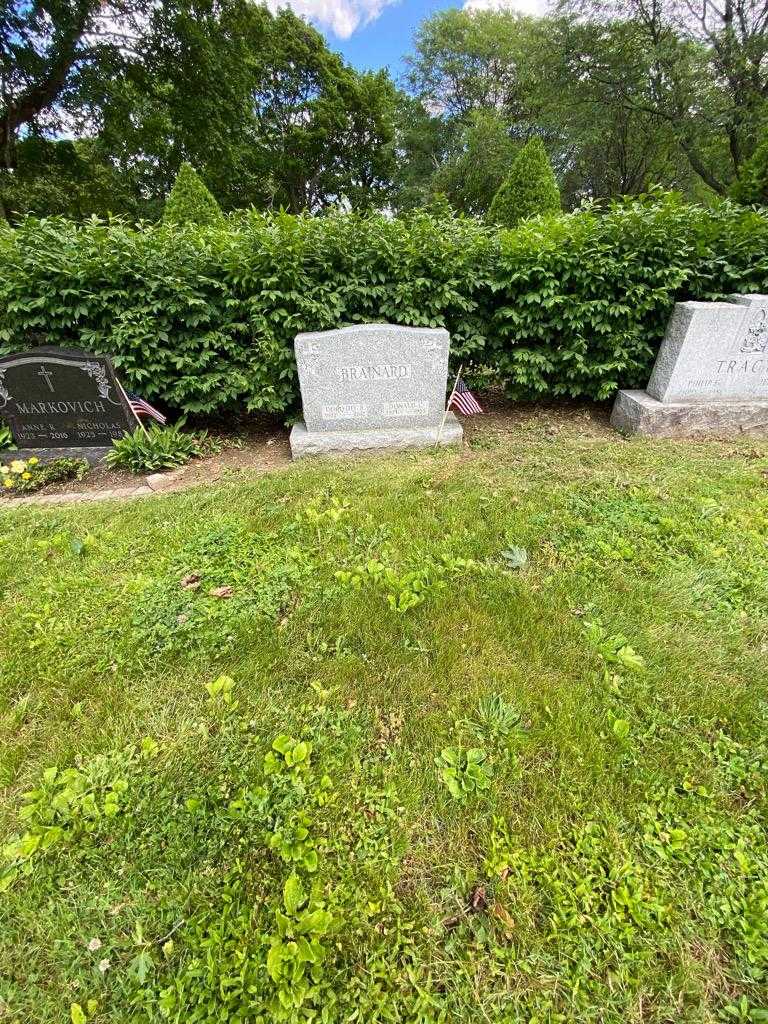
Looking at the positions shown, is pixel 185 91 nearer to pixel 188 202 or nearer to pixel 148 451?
pixel 188 202

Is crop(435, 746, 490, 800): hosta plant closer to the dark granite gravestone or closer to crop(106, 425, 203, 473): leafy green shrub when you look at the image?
crop(106, 425, 203, 473): leafy green shrub

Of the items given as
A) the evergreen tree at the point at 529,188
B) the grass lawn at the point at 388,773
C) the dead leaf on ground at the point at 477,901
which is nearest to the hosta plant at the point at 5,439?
the grass lawn at the point at 388,773

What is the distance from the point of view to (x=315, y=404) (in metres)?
4.14

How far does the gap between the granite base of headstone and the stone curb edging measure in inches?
170

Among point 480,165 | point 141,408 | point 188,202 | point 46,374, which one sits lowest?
point 141,408

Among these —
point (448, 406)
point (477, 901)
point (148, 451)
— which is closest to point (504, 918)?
point (477, 901)

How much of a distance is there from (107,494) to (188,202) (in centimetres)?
582

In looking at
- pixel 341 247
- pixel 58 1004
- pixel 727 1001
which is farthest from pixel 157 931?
pixel 341 247

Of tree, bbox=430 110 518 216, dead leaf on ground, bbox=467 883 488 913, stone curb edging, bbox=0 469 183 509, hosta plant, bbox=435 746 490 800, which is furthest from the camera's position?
tree, bbox=430 110 518 216

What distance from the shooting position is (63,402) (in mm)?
3967

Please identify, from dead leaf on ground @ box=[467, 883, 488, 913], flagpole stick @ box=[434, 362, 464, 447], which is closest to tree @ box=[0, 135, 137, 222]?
flagpole stick @ box=[434, 362, 464, 447]

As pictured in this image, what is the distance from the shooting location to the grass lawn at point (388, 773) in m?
1.17

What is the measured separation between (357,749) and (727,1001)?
1.15 metres

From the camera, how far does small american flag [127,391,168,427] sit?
4035 millimetres
